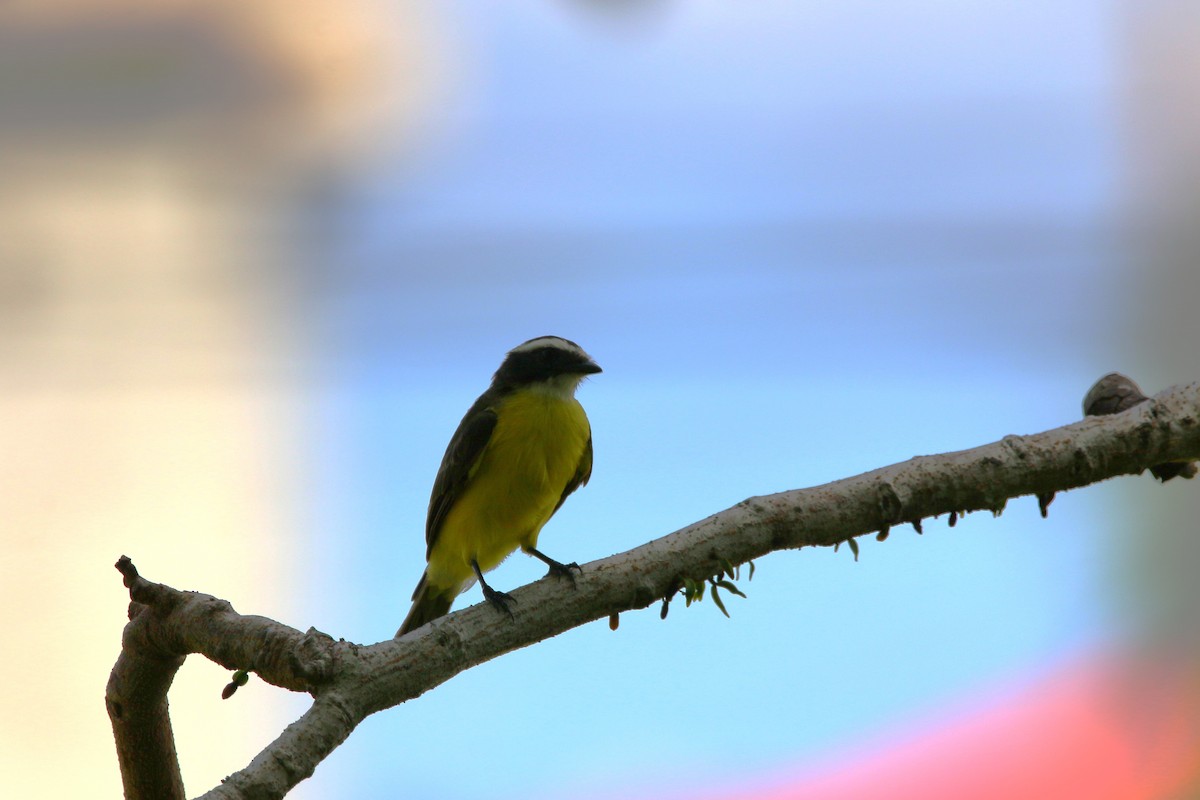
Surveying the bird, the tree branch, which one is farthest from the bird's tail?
the tree branch

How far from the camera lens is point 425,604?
5.59 metres

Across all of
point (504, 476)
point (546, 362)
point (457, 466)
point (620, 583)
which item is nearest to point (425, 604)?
point (457, 466)

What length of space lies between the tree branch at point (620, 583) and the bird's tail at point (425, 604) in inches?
79.2

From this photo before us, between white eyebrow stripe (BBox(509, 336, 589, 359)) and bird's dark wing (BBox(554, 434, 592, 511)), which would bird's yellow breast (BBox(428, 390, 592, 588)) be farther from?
white eyebrow stripe (BBox(509, 336, 589, 359))

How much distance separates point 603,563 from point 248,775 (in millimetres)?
1161

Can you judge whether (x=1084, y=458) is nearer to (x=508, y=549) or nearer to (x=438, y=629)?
(x=438, y=629)

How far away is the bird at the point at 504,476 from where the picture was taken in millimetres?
5102

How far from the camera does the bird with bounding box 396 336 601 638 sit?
5102 mm

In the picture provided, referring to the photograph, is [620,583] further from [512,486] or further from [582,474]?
[582,474]

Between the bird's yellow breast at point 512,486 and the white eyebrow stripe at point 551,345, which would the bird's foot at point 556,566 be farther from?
the white eyebrow stripe at point 551,345

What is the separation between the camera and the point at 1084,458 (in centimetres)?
340

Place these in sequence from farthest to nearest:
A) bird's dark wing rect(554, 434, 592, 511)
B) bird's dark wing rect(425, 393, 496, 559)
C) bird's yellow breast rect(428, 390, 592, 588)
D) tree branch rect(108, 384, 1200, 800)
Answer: bird's dark wing rect(554, 434, 592, 511) < bird's dark wing rect(425, 393, 496, 559) < bird's yellow breast rect(428, 390, 592, 588) < tree branch rect(108, 384, 1200, 800)

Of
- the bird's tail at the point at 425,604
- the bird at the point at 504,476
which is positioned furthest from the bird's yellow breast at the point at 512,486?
the bird's tail at the point at 425,604

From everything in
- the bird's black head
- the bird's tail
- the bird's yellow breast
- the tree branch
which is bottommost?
the tree branch
